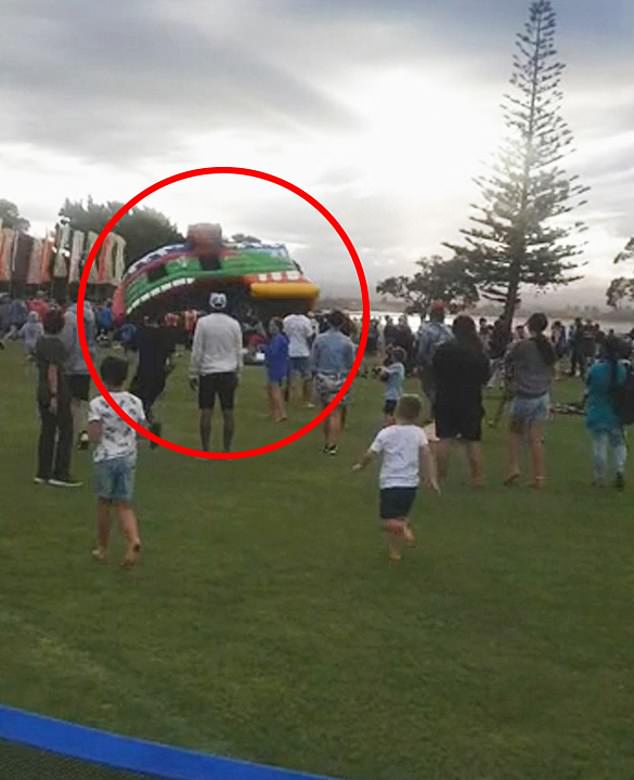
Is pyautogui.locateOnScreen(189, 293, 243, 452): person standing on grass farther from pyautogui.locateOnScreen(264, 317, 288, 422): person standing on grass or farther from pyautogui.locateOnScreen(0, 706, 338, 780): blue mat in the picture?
pyautogui.locateOnScreen(0, 706, 338, 780): blue mat

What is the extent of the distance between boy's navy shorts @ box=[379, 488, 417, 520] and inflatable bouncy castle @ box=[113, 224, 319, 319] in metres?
1.55

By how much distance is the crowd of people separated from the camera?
694 cm

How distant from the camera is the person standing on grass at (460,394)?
1018 cm

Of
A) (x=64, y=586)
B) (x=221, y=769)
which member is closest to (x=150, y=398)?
(x=64, y=586)

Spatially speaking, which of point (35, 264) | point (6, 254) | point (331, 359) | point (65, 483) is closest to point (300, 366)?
point (331, 359)

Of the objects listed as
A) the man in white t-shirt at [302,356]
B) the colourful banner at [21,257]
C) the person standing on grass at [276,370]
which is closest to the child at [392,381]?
the man in white t-shirt at [302,356]

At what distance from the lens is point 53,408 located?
9406 mm

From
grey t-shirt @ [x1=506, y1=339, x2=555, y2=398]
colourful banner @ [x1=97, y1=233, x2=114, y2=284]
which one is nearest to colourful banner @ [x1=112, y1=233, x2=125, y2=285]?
colourful banner @ [x1=97, y1=233, x2=114, y2=284]

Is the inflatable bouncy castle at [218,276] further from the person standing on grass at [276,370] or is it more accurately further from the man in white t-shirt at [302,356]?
the man in white t-shirt at [302,356]

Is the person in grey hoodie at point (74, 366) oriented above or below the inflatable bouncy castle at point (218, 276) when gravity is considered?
below

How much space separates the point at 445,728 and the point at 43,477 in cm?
589

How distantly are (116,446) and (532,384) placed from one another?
189 inches

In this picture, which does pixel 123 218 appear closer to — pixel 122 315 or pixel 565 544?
pixel 122 315

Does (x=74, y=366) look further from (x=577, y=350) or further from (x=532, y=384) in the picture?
(x=577, y=350)
